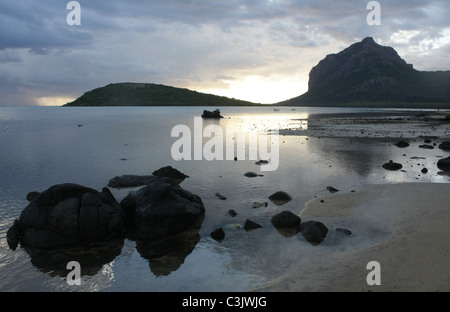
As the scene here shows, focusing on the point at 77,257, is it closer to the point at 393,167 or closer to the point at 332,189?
the point at 332,189

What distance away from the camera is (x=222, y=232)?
14.7 m

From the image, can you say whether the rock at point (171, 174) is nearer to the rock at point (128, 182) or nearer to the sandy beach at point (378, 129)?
the rock at point (128, 182)

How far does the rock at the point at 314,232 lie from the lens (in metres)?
13.8

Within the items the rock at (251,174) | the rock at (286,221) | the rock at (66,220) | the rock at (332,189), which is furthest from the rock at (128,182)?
the rock at (332,189)

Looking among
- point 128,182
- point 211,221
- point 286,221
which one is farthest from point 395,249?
point 128,182

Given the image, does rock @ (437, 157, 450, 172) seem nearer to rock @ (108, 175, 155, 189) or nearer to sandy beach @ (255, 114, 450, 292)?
sandy beach @ (255, 114, 450, 292)

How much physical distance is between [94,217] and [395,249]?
499 inches

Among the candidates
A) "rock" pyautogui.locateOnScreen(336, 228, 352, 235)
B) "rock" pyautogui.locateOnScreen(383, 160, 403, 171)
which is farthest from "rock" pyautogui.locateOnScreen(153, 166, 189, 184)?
"rock" pyautogui.locateOnScreen(383, 160, 403, 171)

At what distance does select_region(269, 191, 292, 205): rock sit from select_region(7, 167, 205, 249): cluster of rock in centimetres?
530

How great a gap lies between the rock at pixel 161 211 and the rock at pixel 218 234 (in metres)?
1.71

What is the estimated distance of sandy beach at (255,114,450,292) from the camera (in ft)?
33.3
